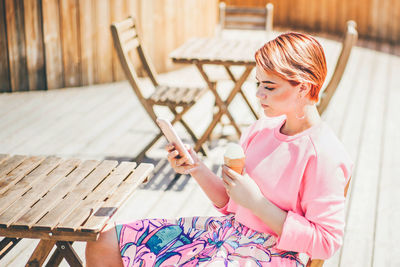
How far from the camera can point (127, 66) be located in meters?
4.27

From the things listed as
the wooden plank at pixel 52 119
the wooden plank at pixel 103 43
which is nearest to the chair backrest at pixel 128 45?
the wooden plank at pixel 52 119

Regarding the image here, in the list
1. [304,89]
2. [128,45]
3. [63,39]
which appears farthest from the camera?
[63,39]

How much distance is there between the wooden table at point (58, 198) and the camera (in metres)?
1.94

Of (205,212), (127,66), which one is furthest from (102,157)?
(205,212)

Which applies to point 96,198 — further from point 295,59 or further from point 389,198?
point 389,198

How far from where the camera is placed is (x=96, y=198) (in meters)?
2.16

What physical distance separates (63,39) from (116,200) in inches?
184

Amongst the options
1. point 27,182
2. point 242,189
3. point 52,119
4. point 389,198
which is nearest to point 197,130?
point 52,119

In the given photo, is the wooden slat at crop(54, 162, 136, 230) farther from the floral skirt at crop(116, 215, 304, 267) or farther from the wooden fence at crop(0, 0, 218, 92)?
the wooden fence at crop(0, 0, 218, 92)

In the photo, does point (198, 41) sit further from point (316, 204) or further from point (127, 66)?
point (316, 204)

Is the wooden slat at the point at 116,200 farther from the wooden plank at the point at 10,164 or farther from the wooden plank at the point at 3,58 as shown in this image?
the wooden plank at the point at 3,58

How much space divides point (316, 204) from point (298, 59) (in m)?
0.46

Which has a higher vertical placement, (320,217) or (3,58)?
(320,217)

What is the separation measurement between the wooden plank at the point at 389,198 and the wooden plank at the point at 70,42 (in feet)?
11.1
